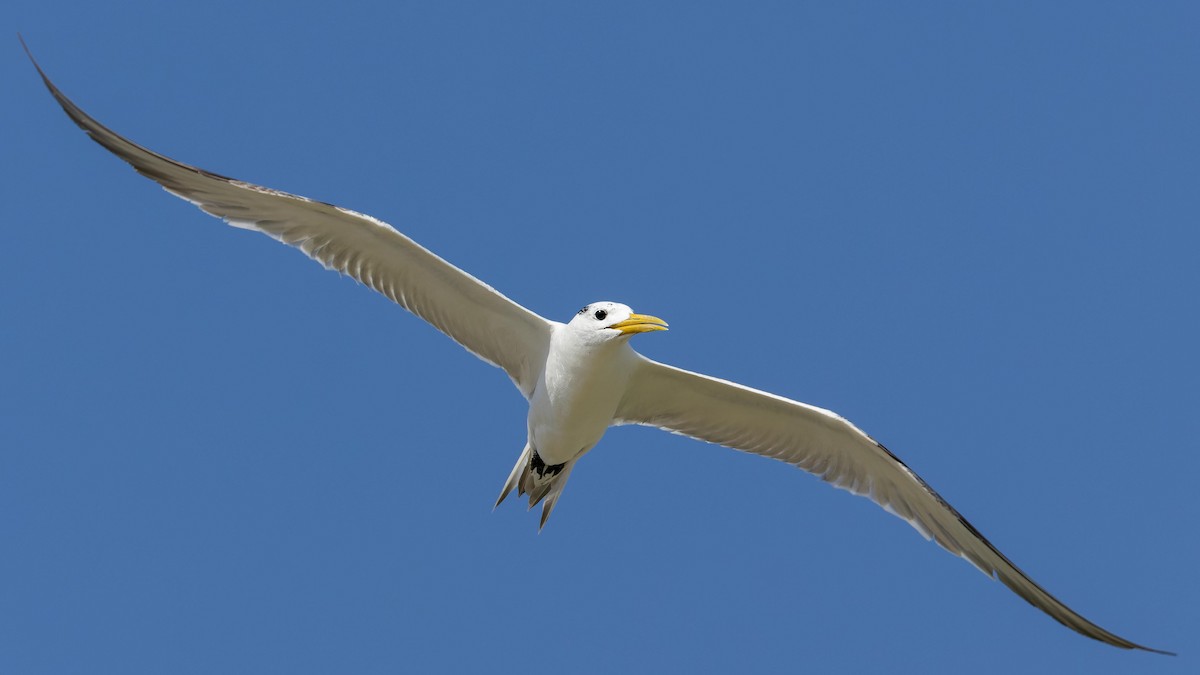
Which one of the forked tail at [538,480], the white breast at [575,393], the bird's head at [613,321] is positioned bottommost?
the forked tail at [538,480]

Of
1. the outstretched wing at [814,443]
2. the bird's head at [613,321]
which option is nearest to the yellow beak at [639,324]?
the bird's head at [613,321]

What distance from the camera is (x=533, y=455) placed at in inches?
584

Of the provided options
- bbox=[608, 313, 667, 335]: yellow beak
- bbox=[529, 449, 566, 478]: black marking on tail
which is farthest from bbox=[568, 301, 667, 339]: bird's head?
bbox=[529, 449, 566, 478]: black marking on tail

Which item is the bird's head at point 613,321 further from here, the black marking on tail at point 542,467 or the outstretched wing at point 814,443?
the black marking on tail at point 542,467

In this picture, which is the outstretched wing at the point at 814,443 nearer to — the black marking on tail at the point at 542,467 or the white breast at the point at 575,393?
the white breast at the point at 575,393

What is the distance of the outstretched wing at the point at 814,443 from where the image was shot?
1483 centimetres

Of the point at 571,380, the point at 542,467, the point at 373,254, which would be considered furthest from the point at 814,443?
the point at 373,254

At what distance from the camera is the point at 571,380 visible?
13938 mm

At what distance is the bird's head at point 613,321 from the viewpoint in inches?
522

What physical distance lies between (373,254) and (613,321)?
94.0 inches

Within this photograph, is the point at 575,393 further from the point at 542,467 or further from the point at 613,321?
the point at 542,467

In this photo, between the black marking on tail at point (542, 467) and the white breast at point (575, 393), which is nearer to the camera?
the white breast at point (575, 393)

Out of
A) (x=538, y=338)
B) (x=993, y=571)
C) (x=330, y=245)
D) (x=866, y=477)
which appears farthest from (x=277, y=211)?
(x=993, y=571)

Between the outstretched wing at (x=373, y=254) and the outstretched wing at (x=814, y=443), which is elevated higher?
the outstretched wing at (x=814, y=443)
